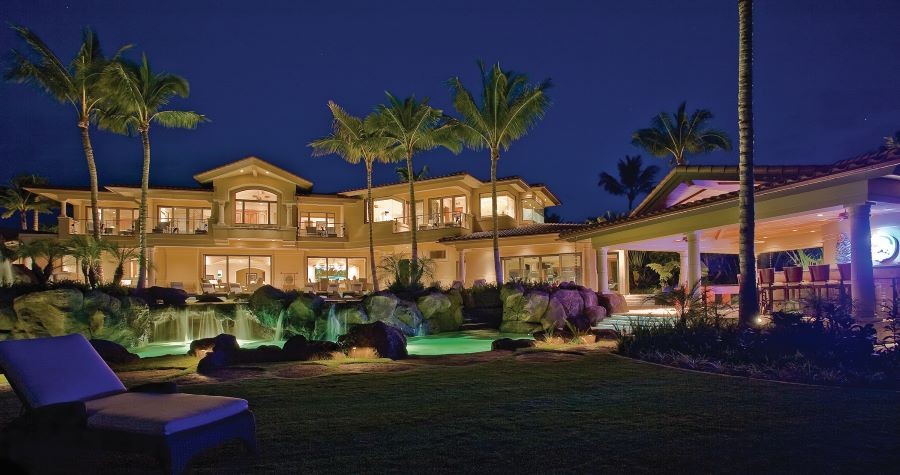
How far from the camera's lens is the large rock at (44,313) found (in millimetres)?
14758

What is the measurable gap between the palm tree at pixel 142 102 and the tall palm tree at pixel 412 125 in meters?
7.45

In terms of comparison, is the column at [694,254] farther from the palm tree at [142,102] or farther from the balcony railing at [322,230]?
the balcony railing at [322,230]

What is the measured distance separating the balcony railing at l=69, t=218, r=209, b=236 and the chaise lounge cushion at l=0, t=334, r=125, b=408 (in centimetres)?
2753

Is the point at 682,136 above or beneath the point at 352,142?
above

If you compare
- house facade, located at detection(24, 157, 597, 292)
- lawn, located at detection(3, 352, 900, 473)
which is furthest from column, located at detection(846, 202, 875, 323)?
house facade, located at detection(24, 157, 597, 292)

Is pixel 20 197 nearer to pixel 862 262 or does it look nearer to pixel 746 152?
pixel 746 152

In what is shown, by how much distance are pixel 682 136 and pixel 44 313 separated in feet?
103

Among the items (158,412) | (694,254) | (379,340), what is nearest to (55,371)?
(158,412)

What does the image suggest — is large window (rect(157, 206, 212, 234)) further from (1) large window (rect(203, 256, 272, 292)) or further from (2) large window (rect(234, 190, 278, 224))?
(1) large window (rect(203, 256, 272, 292))

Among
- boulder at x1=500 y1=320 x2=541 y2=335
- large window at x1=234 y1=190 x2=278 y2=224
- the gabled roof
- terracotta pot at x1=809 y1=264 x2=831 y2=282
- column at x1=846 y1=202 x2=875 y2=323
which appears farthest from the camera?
large window at x1=234 y1=190 x2=278 y2=224

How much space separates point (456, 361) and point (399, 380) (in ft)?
6.77

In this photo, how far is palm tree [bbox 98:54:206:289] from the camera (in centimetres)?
2130

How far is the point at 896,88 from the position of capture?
249 ft

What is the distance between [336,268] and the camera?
35.9 m
